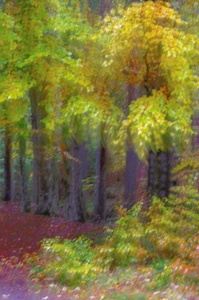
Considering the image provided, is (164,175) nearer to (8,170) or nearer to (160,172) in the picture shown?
(160,172)

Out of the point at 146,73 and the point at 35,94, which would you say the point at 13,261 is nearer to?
the point at 146,73

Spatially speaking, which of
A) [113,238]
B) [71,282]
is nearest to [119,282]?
[71,282]

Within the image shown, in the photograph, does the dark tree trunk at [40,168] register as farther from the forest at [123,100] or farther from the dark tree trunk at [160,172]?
the dark tree trunk at [160,172]

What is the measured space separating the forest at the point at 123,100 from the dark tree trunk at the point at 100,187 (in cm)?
481

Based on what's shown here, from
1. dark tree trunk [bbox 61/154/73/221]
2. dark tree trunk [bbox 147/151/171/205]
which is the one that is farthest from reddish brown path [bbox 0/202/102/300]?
dark tree trunk [bbox 147/151/171/205]

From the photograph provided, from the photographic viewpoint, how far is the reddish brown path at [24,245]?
9758mm

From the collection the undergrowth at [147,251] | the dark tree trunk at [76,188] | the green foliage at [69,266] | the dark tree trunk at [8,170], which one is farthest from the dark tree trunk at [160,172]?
the dark tree trunk at [8,170]

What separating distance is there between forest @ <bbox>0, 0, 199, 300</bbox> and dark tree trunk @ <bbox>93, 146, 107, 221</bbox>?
481cm

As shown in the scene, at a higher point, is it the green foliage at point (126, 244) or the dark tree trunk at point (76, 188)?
the dark tree trunk at point (76, 188)

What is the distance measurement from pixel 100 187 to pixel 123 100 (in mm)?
7110

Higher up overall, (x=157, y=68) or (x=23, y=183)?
(x=157, y=68)

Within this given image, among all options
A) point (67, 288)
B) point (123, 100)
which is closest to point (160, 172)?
point (123, 100)

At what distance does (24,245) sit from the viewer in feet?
53.1

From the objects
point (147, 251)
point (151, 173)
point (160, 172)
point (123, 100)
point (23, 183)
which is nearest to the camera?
point (147, 251)
